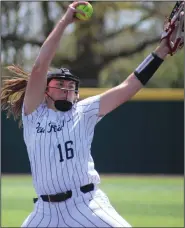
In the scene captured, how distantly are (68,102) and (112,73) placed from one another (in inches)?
886

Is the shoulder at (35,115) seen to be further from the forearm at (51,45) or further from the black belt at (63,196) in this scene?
the black belt at (63,196)

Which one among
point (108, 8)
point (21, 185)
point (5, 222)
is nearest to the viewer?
point (5, 222)

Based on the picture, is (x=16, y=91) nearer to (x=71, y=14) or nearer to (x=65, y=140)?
Answer: (x=65, y=140)

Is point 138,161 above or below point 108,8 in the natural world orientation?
below

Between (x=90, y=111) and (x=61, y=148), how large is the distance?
0.95 feet

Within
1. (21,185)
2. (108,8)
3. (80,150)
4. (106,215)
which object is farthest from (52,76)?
(108,8)

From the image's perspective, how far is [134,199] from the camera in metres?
11.6

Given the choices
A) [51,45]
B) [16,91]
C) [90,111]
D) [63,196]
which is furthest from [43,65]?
[63,196]

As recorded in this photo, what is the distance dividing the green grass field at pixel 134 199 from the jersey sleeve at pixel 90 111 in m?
4.47

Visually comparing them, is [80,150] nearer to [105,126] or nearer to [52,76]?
[52,76]

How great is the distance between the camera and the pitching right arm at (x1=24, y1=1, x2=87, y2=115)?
3.83 m

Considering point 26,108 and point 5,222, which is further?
point 5,222

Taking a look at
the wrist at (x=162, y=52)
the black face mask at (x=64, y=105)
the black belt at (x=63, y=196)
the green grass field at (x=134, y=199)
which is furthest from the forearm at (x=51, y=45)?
the green grass field at (x=134, y=199)

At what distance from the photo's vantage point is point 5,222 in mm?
8688
